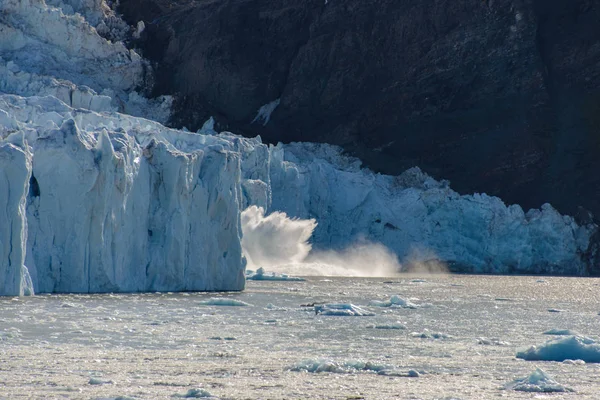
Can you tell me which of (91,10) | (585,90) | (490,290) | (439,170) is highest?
(91,10)

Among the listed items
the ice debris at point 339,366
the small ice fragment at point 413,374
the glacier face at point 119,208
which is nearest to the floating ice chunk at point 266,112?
the glacier face at point 119,208

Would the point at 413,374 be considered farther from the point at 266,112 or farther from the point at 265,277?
the point at 266,112

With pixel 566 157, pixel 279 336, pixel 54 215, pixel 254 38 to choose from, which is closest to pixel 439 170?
pixel 566 157

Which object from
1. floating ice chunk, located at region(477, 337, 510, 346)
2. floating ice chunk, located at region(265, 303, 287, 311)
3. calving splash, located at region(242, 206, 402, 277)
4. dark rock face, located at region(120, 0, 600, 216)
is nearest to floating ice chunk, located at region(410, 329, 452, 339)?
floating ice chunk, located at region(477, 337, 510, 346)

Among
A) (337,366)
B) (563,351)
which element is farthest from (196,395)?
(563,351)

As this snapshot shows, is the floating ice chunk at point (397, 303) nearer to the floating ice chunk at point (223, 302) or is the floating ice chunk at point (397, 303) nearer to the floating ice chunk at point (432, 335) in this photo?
the floating ice chunk at point (223, 302)

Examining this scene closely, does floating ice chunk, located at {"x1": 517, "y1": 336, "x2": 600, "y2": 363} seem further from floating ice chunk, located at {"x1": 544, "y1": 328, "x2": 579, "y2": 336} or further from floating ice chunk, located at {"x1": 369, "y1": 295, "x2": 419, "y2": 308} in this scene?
floating ice chunk, located at {"x1": 369, "y1": 295, "x2": 419, "y2": 308}

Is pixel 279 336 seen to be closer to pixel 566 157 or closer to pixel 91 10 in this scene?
pixel 566 157
